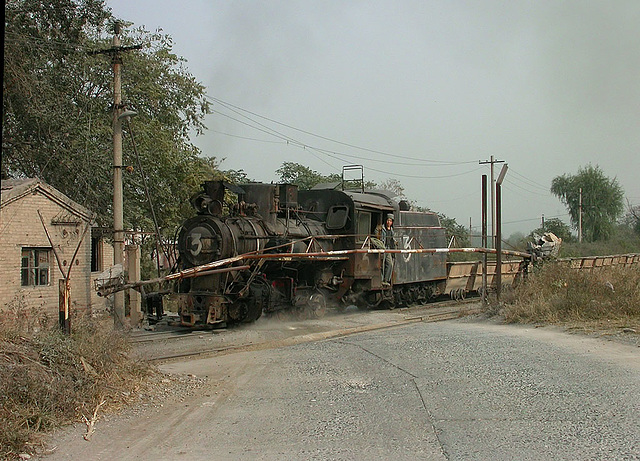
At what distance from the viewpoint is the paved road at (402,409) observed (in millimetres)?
5266

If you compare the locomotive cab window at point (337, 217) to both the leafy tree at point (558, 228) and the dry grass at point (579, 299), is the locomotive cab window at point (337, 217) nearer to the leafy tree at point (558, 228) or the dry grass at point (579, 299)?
the dry grass at point (579, 299)

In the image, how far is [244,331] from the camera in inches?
520

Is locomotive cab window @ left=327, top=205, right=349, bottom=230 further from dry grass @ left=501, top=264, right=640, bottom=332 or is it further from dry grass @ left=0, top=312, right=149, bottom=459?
dry grass @ left=0, top=312, right=149, bottom=459

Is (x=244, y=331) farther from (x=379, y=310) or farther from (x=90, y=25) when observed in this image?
(x=90, y=25)

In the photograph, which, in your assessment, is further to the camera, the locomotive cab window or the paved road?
the locomotive cab window

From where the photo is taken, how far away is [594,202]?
59688mm

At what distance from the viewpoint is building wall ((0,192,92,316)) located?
1554 cm

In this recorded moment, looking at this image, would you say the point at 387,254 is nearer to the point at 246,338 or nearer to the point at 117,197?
the point at 246,338

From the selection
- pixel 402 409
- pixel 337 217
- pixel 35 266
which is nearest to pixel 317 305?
pixel 337 217

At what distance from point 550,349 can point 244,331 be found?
6447mm

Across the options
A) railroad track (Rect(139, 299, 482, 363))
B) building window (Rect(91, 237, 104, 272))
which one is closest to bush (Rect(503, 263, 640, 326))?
railroad track (Rect(139, 299, 482, 363))

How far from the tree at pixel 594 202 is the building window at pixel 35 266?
51.9m

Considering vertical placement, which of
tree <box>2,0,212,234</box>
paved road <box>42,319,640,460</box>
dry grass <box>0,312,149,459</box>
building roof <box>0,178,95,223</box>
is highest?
tree <box>2,0,212,234</box>

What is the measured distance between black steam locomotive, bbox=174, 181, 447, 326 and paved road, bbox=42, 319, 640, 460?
12.6 ft
